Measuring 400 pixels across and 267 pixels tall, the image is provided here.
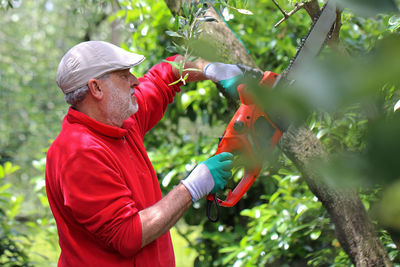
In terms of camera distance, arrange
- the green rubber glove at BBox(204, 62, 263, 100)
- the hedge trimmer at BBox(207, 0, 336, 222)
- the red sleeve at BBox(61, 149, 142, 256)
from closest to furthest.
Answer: the hedge trimmer at BBox(207, 0, 336, 222), the red sleeve at BBox(61, 149, 142, 256), the green rubber glove at BBox(204, 62, 263, 100)

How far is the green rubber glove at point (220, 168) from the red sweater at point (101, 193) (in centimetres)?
29

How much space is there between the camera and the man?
1.51 metres

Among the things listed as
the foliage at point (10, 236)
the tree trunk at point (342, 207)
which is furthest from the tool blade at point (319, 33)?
the foliage at point (10, 236)

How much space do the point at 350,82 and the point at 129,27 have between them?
9.69 feet

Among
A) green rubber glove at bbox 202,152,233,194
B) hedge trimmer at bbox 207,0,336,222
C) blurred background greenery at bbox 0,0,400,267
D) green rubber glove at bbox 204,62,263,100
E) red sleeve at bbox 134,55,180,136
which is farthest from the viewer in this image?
red sleeve at bbox 134,55,180,136

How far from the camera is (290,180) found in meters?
2.22

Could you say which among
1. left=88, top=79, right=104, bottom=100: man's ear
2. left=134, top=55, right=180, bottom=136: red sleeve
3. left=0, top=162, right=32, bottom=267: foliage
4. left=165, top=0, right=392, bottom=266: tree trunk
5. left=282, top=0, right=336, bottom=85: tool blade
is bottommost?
left=0, top=162, right=32, bottom=267: foliage

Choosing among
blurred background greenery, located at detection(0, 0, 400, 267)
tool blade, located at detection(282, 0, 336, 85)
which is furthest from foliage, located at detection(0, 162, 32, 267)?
tool blade, located at detection(282, 0, 336, 85)

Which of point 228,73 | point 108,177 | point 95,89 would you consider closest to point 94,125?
point 95,89

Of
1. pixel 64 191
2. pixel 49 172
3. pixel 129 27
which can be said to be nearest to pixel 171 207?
pixel 64 191

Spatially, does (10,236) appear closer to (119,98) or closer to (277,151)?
(119,98)

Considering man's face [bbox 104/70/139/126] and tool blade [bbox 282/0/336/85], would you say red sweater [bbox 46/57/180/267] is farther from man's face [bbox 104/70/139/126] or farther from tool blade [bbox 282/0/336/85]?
tool blade [bbox 282/0/336/85]

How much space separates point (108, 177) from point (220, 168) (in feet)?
1.30

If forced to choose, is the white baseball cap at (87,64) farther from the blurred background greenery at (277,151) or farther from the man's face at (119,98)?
the blurred background greenery at (277,151)
